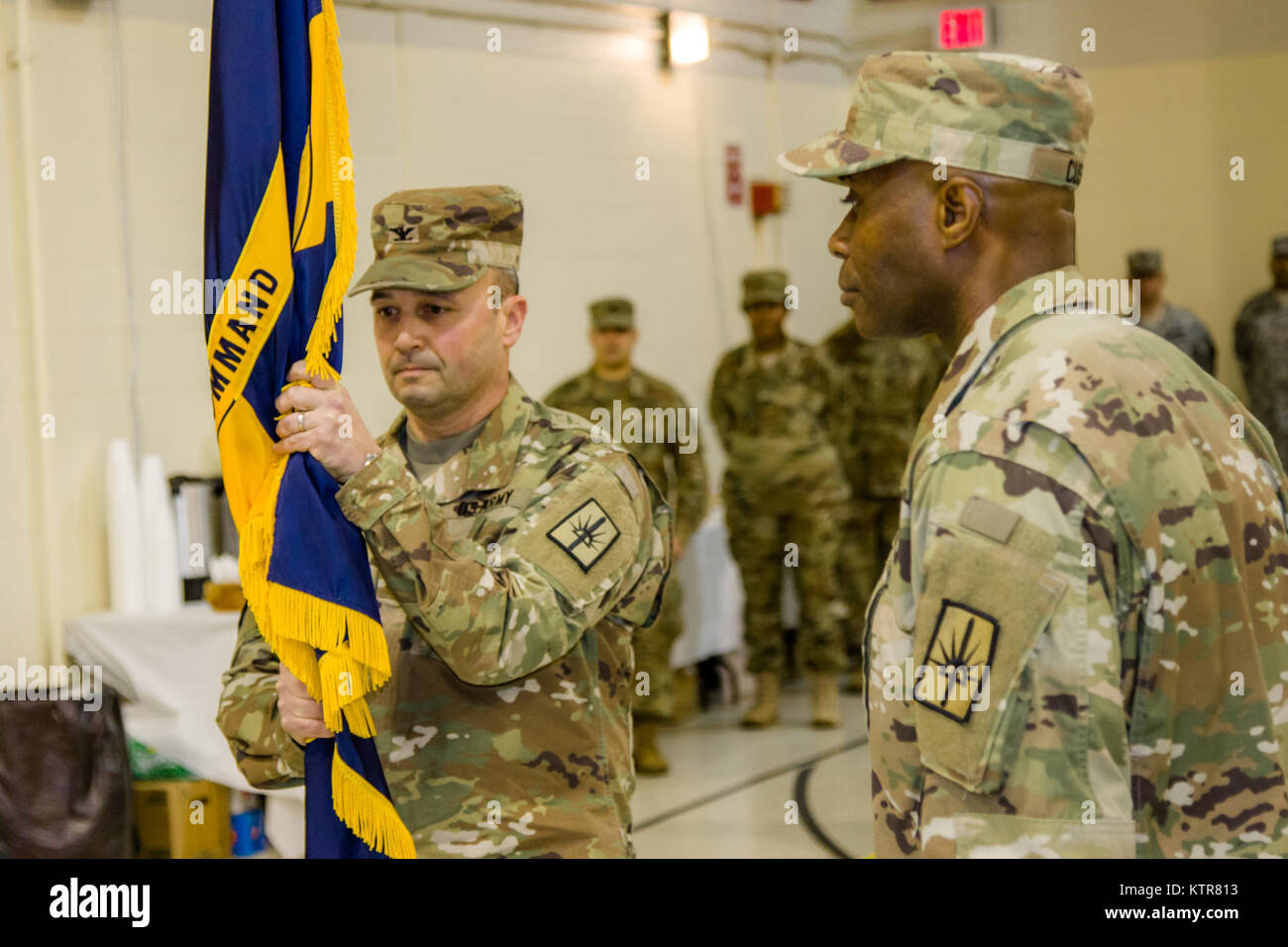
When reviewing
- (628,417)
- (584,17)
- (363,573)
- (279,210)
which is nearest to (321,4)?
(279,210)

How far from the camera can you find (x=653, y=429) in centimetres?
508

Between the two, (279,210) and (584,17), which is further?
(584,17)

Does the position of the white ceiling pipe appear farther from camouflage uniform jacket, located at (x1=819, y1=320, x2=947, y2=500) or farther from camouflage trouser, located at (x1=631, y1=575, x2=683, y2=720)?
camouflage uniform jacket, located at (x1=819, y1=320, x2=947, y2=500)

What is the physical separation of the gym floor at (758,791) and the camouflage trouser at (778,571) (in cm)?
35

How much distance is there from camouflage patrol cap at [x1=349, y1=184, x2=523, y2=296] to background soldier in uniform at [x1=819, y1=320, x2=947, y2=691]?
14.0 feet

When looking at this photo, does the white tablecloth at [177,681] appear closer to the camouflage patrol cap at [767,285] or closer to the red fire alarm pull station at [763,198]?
the camouflage patrol cap at [767,285]

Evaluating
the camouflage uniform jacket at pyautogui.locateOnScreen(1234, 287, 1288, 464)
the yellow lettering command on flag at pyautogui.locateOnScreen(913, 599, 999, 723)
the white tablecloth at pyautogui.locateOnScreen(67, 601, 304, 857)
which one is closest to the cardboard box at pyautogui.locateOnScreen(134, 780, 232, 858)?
the white tablecloth at pyautogui.locateOnScreen(67, 601, 304, 857)

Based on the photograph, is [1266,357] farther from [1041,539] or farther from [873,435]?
[1041,539]

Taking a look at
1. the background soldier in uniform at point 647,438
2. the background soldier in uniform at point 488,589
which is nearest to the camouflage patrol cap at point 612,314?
the background soldier in uniform at point 647,438

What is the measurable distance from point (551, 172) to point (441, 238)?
3866mm

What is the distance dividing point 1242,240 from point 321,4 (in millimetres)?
6578

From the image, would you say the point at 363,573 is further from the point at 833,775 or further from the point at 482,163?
the point at 482,163

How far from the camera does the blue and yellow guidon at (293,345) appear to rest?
54.3 inches
